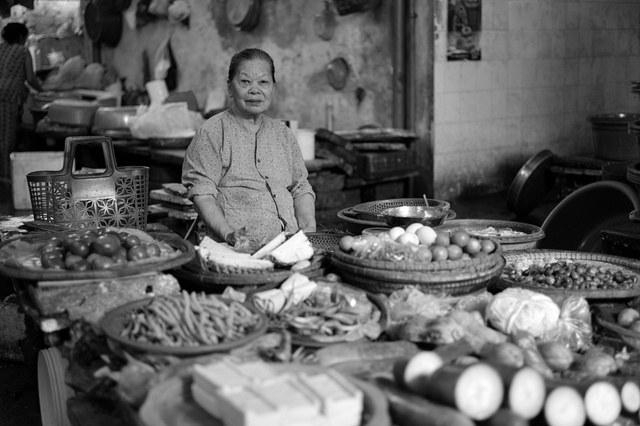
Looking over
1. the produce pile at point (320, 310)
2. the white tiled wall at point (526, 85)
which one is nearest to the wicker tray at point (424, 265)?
the produce pile at point (320, 310)

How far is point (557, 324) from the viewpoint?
3.04 meters

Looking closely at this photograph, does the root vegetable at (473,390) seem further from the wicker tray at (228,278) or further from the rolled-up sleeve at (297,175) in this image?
the rolled-up sleeve at (297,175)

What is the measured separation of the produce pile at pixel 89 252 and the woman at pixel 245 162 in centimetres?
60

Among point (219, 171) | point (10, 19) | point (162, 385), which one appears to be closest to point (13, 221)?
point (219, 171)

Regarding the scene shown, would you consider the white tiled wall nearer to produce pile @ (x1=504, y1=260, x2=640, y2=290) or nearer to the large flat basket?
the large flat basket

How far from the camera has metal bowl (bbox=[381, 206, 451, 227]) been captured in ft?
12.8

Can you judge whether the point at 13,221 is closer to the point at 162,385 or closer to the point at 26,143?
the point at 162,385

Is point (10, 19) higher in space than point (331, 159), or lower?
higher

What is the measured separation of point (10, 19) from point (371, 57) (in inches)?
384

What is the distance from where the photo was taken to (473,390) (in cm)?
226

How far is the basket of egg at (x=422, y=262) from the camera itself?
10.5ft

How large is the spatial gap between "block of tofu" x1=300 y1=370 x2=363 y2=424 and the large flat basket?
2752mm

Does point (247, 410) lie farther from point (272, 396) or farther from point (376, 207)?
point (376, 207)

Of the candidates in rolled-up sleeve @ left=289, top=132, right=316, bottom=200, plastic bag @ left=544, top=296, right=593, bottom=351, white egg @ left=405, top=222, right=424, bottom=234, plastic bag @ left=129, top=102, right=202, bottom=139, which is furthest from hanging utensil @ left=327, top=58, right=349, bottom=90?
plastic bag @ left=544, top=296, right=593, bottom=351
